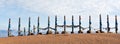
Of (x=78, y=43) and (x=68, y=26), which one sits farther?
(x=68, y=26)

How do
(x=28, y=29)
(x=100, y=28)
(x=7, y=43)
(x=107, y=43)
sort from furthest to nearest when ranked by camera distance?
1. (x=28, y=29)
2. (x=100, y=28)
3. (x=7, y=43)
4. (x=107, y=43)

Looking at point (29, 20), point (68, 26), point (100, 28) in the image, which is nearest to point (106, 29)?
point (100, 28)

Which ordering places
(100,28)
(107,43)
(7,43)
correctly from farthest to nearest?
(100,28)
(7,43)
(107,43)

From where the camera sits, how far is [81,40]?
3356 centimetres

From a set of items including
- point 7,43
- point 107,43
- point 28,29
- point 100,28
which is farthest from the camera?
point 28,29

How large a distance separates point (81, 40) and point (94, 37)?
1.76m

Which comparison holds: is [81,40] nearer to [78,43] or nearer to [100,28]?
[78,43]

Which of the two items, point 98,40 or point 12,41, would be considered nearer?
point 98,40

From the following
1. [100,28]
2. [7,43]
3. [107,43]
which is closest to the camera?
[107,43]

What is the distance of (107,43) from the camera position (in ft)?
105

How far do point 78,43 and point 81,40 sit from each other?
3.59 ft

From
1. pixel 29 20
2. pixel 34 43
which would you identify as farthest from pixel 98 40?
pixel 29 20

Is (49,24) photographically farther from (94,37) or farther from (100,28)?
(94,37)

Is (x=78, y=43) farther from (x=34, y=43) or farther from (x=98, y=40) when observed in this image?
(x=34, y=43)
